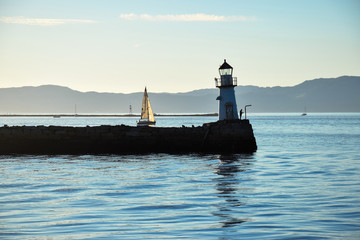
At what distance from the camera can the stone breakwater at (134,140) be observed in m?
34.5

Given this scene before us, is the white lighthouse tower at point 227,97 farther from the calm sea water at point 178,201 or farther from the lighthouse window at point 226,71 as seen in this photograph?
the calm sea water at point 178,201

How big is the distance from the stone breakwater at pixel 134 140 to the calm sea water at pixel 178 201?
6173mm

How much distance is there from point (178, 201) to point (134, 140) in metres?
19.8

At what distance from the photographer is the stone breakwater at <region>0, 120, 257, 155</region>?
113 ft

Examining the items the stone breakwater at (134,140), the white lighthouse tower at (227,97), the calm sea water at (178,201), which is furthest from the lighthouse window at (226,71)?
the calm sea water at (178,201)

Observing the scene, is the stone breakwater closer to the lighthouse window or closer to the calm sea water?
the lighthouse window

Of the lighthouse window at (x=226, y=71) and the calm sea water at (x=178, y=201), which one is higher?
the lighthouse window at (x=226, y=71)

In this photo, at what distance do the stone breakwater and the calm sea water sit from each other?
20.3 ft

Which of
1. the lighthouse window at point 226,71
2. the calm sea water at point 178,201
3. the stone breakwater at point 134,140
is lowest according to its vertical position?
the calm sea water at point 178,201

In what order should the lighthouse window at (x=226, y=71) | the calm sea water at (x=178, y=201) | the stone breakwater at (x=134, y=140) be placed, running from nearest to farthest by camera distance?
the calm sea water at (x=178, y=201)
the stone breakwater at (x=134, y=140)
the lighthouse window at (x=226, y=71)

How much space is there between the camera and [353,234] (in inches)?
433

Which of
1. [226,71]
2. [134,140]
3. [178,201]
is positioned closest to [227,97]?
[226,71]

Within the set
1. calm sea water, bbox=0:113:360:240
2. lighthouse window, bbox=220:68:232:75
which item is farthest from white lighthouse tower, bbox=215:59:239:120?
calm sea water, bbox=0:113:360:240

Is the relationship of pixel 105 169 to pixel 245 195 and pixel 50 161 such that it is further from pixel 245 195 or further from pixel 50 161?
pixel 245 195
